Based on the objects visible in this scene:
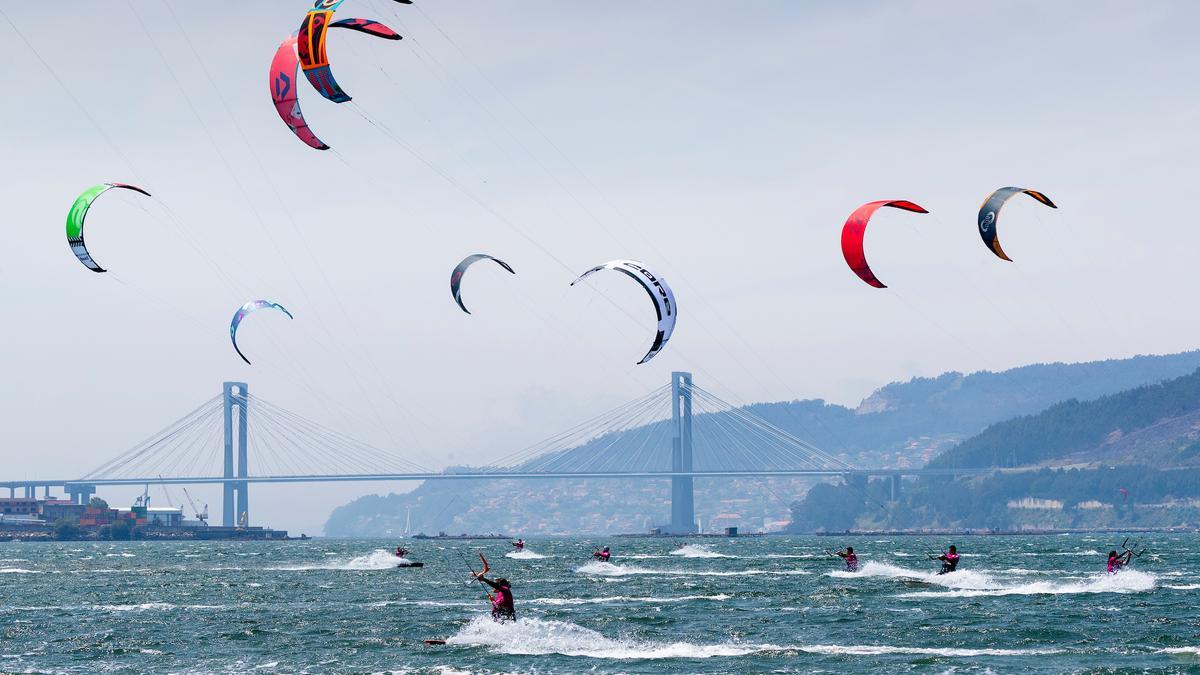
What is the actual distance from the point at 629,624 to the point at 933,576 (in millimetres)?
19745

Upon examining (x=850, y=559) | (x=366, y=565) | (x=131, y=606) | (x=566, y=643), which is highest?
(x=850, y=559)

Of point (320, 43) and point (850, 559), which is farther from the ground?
point (320, 43)

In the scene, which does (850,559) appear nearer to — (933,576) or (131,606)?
(933,576)

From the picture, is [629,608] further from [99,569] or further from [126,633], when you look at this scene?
[99,569]

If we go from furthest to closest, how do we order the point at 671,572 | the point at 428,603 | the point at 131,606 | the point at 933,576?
the point at 671,572
the point at 933,576
the point at 131,606
the point at 428,603

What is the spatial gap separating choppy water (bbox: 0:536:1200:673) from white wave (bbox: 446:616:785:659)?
68 mm

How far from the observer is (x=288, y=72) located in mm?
38125

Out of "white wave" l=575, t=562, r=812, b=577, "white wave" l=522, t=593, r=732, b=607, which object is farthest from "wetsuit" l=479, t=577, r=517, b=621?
"white wave" l=575, t=562, r=812, b=577

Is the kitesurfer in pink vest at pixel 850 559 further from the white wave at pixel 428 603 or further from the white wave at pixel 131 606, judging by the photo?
the white wave at pixel 131 606

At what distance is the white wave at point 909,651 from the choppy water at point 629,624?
6cm

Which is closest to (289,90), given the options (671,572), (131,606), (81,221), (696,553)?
(81,221)

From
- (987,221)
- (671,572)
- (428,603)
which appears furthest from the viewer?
(671,572)

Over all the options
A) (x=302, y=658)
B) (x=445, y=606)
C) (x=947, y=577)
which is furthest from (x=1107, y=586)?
(x=302, y=658)

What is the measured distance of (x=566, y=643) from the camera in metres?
34.9
